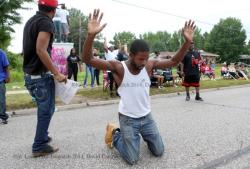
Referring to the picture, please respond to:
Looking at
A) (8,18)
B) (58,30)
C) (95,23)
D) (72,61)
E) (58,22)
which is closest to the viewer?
(95,23)

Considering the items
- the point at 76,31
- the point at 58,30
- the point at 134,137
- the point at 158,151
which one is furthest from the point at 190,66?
the point at 76,31

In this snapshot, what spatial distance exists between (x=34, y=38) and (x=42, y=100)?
800 millimetres

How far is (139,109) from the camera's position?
4.61 m

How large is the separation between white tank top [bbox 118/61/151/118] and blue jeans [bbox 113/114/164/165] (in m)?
0.09

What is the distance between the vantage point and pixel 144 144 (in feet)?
17.1

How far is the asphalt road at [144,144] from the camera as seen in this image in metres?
4.48

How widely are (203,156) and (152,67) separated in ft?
4.54

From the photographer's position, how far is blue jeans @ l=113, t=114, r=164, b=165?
4.45 meters

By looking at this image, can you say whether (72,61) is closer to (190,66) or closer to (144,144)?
(190,66)

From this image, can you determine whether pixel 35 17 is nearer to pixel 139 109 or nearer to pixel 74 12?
pixel 139 109

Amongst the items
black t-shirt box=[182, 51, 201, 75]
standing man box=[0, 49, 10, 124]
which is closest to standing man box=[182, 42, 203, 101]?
black t-shirt box=[182, 51, 201, 75]

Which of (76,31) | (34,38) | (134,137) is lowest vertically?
(134,137)

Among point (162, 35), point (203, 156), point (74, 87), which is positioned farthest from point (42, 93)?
point (162, 35)

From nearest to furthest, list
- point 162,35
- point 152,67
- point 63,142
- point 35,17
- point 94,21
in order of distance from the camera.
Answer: point 94,21
point 35,17
point 152,67
point 63,142
point 162,35
